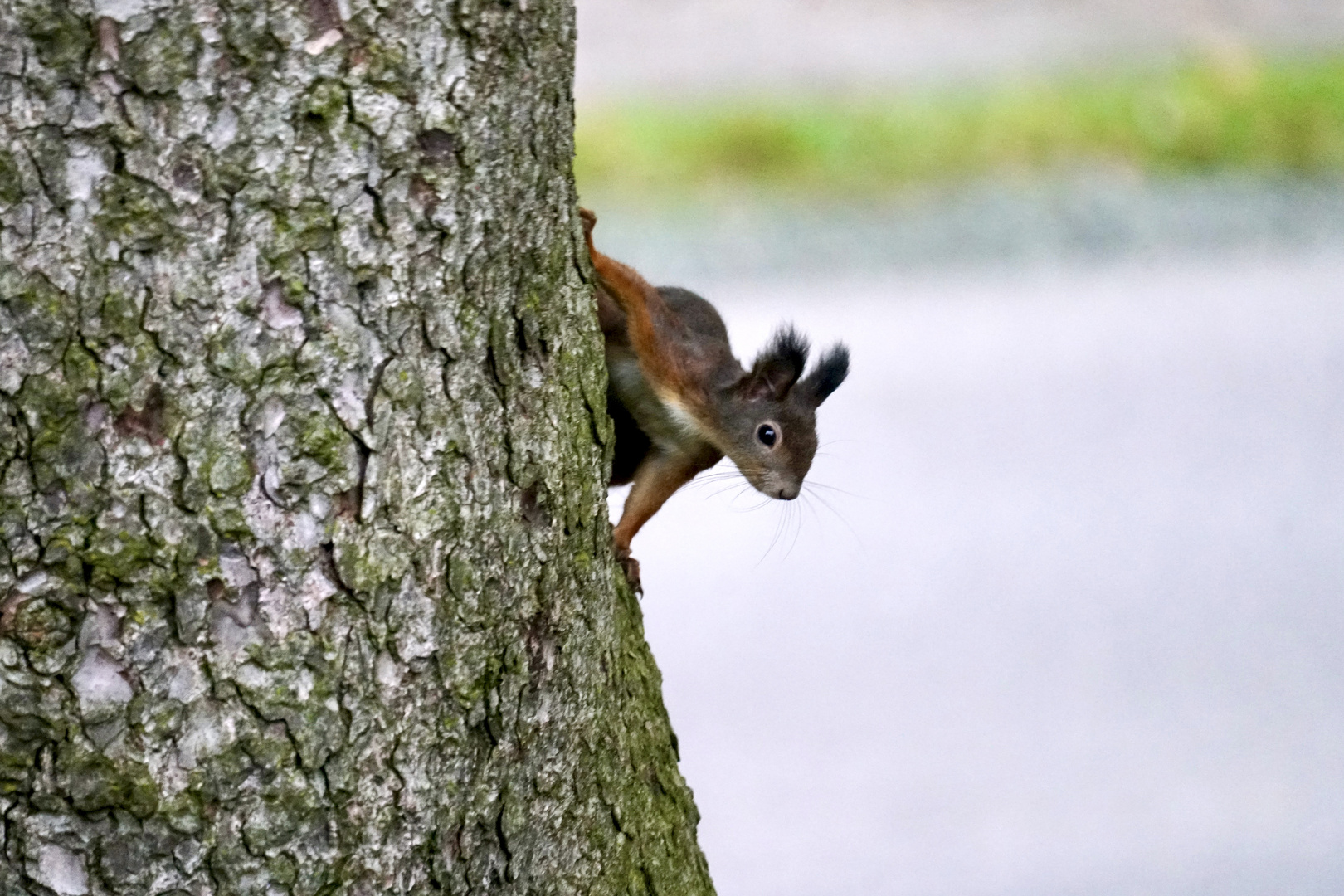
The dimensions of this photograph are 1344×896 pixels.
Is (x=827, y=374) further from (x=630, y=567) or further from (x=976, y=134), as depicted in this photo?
(x=976, y=134)

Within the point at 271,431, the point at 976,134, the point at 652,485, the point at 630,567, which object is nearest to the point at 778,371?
the point at 652,485

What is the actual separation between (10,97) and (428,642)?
24.1 inches

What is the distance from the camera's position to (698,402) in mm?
2484

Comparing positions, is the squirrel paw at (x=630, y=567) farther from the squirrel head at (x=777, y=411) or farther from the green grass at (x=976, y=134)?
the green grass at (x=976, y=134)

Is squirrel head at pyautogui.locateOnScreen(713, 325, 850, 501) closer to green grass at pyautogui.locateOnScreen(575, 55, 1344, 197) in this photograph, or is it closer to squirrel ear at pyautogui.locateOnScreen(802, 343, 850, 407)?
squirrel ear at pyautogui.locateOnScreen(802, 343, 850, 407)

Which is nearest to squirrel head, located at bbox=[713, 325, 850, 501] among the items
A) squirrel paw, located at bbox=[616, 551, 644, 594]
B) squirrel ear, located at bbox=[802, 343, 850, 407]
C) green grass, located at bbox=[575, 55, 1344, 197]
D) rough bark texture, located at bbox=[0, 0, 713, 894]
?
squirrel ear, located at bbox=[802, 343, 850, 407]

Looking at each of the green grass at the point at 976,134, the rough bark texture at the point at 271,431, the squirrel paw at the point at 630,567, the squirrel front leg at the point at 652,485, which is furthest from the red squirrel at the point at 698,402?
the green grass at the point at 976,134

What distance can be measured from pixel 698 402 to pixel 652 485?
16 cm

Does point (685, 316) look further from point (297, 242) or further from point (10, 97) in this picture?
point (10, 97)

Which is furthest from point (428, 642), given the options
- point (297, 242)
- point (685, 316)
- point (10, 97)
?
point (685, 316)

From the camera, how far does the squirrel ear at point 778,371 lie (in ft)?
8.32

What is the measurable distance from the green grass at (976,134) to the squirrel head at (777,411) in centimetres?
358

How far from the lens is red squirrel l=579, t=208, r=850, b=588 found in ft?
7.97

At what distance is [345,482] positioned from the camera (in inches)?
55.7
